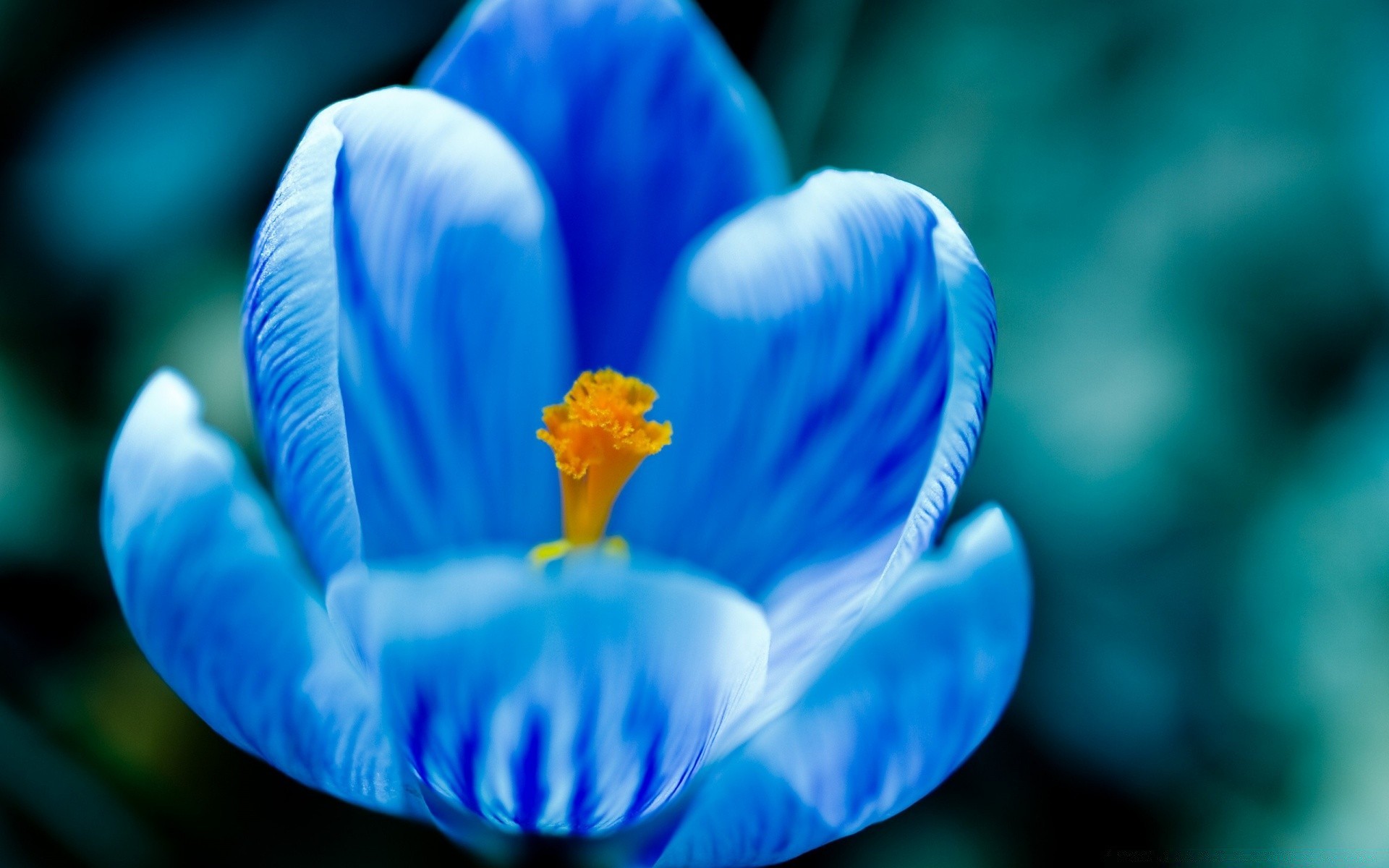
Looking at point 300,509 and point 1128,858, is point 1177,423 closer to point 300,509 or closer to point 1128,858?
point 1128,858

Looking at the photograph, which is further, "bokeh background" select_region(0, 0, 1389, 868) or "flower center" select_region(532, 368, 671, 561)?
"bokeh background" select_region(0, 0, 1389, 868)

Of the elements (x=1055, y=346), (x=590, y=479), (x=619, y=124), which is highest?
(x=619, y=124)

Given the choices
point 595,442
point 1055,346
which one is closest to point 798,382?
point 595,442

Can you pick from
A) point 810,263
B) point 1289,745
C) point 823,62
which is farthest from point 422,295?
point 1289,745

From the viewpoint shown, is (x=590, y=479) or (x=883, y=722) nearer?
(x=883, y=722)

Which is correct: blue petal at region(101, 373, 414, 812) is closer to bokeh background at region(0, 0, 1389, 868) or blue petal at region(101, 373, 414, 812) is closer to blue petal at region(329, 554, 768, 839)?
blue petal at region(329, 554, 768, 839)

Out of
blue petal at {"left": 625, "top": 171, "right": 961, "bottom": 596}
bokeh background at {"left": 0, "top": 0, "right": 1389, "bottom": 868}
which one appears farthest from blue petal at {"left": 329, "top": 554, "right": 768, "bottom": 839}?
bokeh background at {"left": 0, "top": 0, "right": 1389, "bottom": 868}

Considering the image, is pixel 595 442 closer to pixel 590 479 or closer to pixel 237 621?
pixel 590 479
